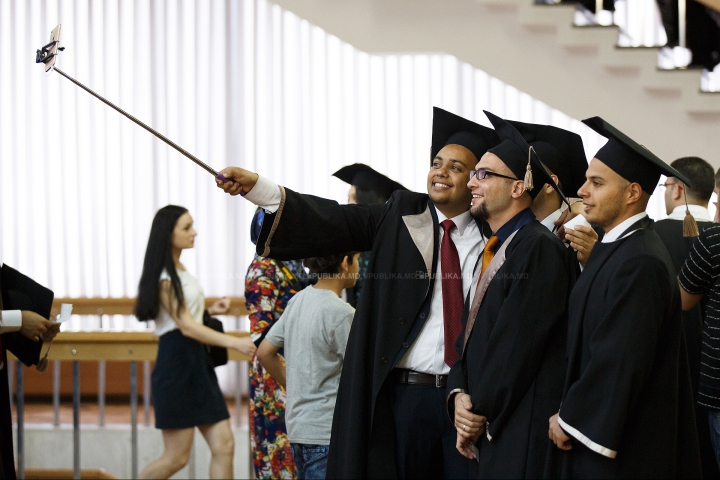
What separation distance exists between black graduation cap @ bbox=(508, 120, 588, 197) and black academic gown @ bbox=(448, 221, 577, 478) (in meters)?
0.45

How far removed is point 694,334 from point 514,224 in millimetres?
1286

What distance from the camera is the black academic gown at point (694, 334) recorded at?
10.7 feet

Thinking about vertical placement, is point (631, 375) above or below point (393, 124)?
below

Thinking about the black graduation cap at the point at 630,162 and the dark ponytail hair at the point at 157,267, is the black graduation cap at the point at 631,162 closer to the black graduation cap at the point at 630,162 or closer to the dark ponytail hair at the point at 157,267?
the black graduation cap at the point at 630,162

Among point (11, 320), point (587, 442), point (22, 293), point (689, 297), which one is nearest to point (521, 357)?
point (587, 442)

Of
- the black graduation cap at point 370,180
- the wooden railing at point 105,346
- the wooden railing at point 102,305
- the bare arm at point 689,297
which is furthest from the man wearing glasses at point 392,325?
the wooden railing at point 102,305

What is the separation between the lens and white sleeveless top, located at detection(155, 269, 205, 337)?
385cm

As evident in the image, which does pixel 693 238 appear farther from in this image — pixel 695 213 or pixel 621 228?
pixel 621 228

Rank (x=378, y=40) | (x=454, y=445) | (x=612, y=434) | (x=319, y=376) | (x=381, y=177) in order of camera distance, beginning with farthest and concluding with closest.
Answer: (x=378, y=40) < (x=381, y=177) < (x=319, y=376) < (x=454, y=445) < (x=612, y=434)

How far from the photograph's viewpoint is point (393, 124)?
20.6 feet

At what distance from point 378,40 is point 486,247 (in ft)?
12.8

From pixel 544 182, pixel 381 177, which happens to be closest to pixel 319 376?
pixel 544 182

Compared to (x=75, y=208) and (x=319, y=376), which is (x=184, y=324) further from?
(x=75, y=208)

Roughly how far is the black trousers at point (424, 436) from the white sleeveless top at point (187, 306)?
1677 mm
